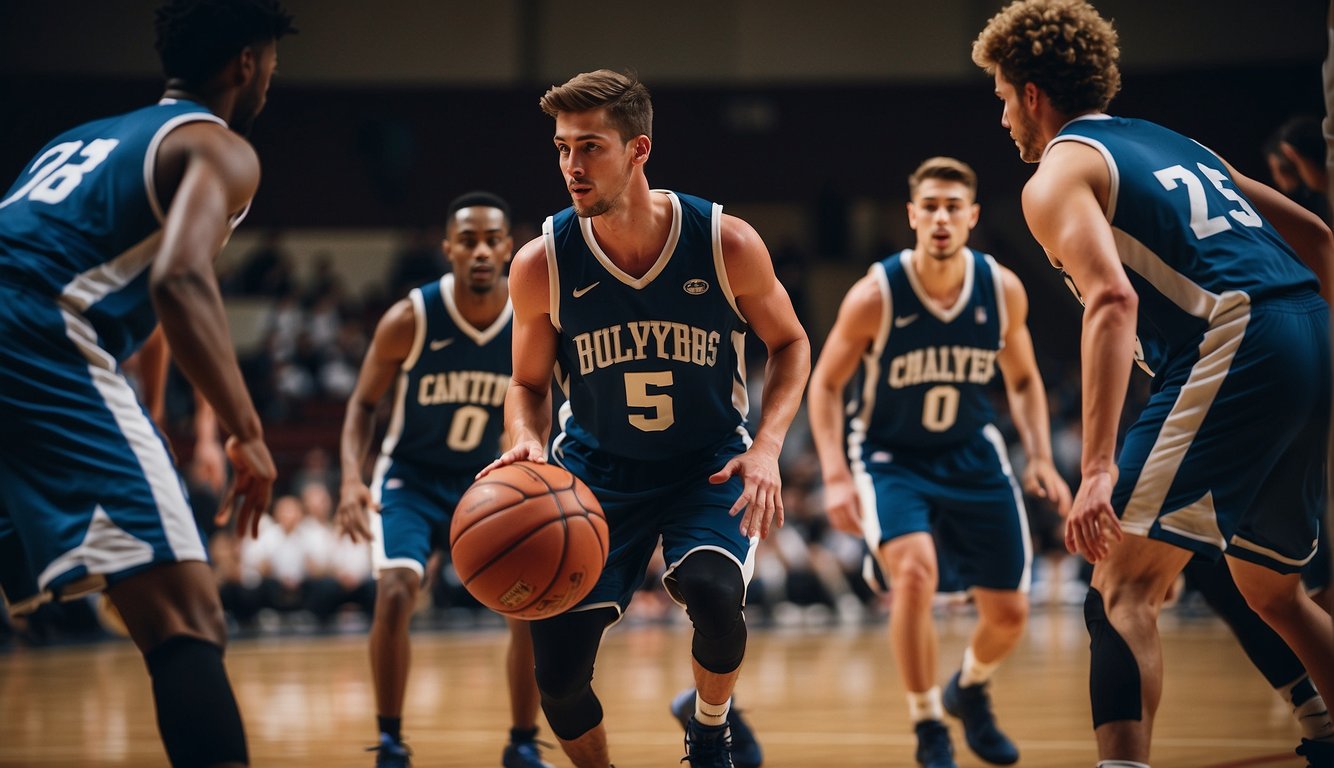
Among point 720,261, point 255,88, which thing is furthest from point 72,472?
point 720,261

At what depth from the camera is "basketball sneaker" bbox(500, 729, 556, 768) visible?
5.00 metres

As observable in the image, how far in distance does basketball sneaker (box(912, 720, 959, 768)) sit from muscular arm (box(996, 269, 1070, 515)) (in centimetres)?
112

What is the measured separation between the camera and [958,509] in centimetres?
561

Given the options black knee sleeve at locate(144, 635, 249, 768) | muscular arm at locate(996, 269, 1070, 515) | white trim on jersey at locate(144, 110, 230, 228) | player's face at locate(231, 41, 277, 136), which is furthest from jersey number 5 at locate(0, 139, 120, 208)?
muscular arm at locate(996, 269, 1070, 515)

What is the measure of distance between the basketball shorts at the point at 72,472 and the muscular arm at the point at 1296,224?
286cm

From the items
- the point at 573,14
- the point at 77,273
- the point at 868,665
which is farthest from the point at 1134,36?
the point at 77,273

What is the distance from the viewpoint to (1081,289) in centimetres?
336

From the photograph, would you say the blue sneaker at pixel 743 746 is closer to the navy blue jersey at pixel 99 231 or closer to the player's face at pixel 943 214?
the player's face at pixel 943 214

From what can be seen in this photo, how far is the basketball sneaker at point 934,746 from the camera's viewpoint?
4.95m

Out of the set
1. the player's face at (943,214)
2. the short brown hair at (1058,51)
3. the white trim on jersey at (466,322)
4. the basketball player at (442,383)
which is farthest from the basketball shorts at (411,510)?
the short brown hair at (1058,51)

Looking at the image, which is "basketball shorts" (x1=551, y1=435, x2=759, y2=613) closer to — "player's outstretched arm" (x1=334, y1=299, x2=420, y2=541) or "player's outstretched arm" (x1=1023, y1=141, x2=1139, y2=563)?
"player's outstretched arm" (x1=1023, y1=141, x2=1139, y2=563)

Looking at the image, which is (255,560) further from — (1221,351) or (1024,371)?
(1221,351)

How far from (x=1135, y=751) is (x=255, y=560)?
34.1 feet

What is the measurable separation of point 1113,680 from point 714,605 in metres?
1.07
